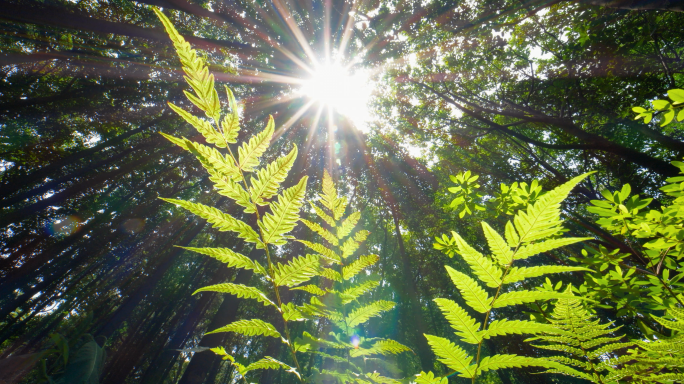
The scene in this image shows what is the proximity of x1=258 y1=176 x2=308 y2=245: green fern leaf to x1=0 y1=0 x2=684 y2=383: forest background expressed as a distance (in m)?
2.42

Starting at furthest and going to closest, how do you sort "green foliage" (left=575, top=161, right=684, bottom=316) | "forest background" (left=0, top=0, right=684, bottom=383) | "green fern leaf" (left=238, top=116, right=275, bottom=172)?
"forest background" (left=0, top=0, right=684, bottom=383) < "green foliage" (left=575, top=161, right=684, bottom=316) < "green fern leaf" (left=238, top=116, right=275, bottom=172)

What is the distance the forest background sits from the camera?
14.6ft

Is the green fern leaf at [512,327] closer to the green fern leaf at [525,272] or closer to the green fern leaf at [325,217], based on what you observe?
the green fern leaf at [525,272]

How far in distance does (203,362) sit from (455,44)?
9229mm

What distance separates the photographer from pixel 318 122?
28.9 ft

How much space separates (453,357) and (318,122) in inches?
347

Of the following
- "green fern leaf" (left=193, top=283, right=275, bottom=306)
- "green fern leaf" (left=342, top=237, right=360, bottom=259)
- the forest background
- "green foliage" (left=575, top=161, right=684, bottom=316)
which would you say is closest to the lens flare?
the forest background

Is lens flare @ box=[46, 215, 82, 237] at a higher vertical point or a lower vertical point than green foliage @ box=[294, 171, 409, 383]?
higher

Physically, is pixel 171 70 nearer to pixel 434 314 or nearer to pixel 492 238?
pixel 492 238

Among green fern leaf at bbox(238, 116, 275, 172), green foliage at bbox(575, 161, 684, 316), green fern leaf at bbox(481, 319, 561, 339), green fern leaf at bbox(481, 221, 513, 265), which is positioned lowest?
green fern leaf at bbox(481, 319, 561, 339)

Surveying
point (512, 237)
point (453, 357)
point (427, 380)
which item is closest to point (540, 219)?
point (512, 237)

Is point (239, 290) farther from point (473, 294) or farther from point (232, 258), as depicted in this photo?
point (473, 294)

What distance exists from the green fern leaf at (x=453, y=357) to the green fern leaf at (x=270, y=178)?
1.55 feet

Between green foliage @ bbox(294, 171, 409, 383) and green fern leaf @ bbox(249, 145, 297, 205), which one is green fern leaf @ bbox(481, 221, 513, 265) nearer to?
green foliage @ bbox(294, 171, 409, 383)
